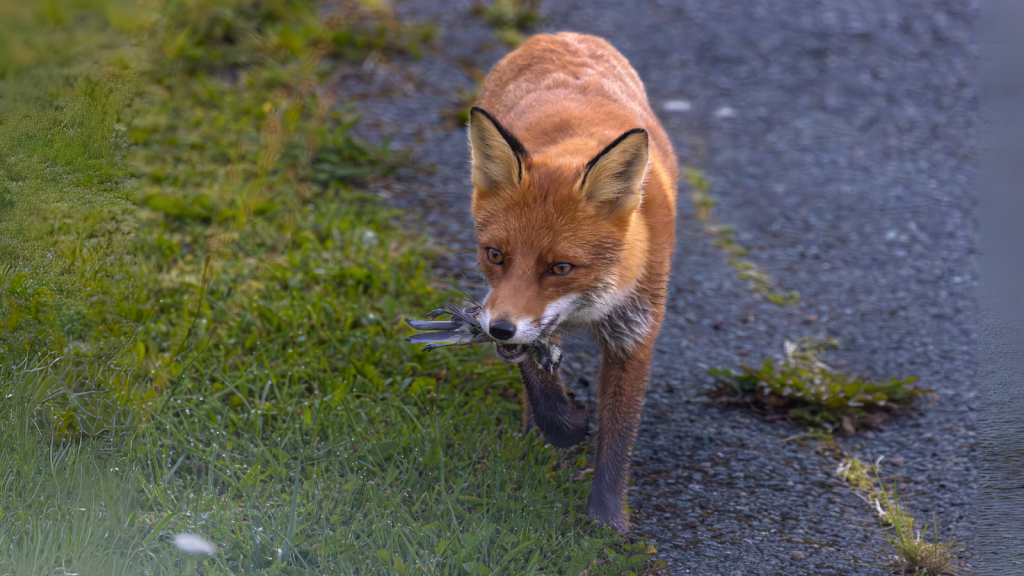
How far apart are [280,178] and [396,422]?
265 cm

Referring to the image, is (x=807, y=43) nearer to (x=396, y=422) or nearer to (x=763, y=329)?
(x=763, y=329)

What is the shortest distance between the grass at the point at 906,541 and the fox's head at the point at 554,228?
1.58 m

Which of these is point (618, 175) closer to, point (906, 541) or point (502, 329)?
point (502, 329)

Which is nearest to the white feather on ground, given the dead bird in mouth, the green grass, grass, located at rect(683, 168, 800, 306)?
the green grass

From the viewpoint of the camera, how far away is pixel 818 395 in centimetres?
469

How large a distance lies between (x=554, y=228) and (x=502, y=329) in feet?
1.70

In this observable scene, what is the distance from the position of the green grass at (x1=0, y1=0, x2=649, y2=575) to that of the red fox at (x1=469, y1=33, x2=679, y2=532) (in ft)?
1.69

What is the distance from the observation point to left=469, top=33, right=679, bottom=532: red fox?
3309mm

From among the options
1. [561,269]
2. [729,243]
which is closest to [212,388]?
[561,269]

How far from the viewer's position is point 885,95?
8539 millimetres

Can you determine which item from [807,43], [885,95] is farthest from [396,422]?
[807,43]

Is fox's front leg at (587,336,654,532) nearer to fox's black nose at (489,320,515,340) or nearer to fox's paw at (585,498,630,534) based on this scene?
fox's paw at (585,498,630,534)

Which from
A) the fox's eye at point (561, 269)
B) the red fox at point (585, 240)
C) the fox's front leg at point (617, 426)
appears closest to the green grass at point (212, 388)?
the fox's front leg at point (617, 426)

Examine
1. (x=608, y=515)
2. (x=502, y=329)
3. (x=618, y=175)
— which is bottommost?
(x=608, y=515)
